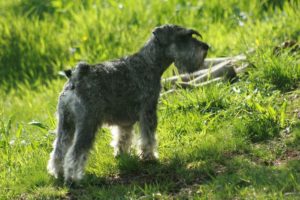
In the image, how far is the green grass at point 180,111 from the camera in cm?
753

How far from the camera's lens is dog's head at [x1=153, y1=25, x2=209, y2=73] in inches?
323

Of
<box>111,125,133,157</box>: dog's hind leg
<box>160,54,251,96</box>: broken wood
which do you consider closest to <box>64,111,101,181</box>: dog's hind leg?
<box>111,125,133,157</box>: dog's hind leg

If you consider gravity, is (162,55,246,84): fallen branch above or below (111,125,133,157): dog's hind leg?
above

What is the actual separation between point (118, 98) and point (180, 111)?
1.49 m

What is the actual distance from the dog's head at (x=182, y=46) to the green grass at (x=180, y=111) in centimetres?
92

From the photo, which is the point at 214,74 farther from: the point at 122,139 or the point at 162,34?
the point at 122,139

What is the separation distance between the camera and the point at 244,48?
10.9 meters

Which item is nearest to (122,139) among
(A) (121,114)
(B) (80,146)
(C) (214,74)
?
(A) (121,114)

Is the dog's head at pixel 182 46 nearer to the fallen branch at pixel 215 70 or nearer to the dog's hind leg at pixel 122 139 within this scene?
the dog's hind leg at pixel 122 139

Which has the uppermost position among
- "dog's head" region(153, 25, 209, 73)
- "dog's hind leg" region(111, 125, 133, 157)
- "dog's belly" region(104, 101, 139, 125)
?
"dog's head" region(153, 25, 209, 73)

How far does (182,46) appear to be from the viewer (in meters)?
8.26

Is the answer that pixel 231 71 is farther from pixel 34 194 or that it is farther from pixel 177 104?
pixel 34 194

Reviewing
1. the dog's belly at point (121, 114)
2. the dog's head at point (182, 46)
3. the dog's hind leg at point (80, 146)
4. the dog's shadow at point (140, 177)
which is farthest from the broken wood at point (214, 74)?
the dog's hind leg at point (80, 146)

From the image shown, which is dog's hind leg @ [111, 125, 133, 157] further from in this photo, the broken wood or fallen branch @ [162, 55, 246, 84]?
fallen branch @ [162, 55, 246, 84]
